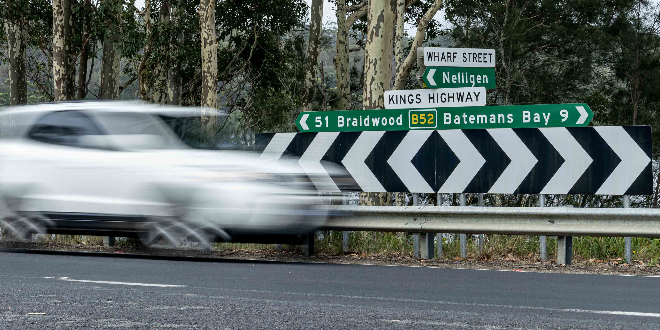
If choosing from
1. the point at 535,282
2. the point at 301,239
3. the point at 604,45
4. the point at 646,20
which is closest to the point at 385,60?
the point at 301,239

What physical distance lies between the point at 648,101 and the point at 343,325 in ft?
129

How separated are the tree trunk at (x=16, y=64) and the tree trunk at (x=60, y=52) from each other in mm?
8183

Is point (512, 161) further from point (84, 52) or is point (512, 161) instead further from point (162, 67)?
point (162, 67)

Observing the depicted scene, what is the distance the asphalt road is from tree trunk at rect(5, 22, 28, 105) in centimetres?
2909

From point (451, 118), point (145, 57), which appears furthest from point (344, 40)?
point (451, 118)

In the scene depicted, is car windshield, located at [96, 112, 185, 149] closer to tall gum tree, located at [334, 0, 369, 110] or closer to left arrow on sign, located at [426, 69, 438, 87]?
left arrow on sign, located at [426, 69, 438, 87]

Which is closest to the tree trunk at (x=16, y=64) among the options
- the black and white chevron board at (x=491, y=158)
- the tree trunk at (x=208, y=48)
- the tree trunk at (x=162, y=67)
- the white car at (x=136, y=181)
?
the tree trunk at (x=162, y=67)

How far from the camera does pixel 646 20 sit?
41.9 m

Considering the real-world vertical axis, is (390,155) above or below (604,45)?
below

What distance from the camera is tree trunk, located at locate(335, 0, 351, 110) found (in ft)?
117

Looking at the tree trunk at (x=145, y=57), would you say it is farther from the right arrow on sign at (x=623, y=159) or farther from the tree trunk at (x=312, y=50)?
the right arrow on sign at (x=623, y=159)

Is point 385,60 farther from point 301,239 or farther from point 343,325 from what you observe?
point 343,325

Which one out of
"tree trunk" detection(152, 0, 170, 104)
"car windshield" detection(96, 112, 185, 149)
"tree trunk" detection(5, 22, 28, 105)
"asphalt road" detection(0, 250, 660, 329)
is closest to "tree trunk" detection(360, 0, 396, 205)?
"car windshield" detection(96, 112, 185, 149)

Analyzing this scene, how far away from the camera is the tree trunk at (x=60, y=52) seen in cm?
2739
